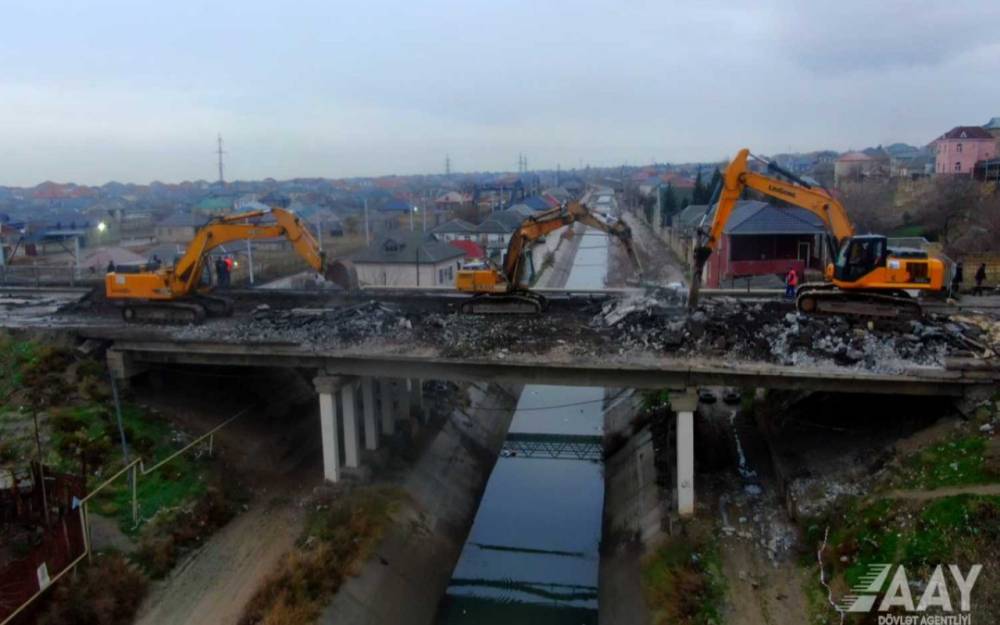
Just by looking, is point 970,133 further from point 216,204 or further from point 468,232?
point 216,204

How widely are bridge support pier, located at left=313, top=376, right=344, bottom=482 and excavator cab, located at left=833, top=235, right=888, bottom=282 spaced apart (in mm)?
14110

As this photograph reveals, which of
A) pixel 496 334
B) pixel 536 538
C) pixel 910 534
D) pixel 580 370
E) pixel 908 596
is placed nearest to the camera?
pixel 908 596

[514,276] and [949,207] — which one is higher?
[949,207]

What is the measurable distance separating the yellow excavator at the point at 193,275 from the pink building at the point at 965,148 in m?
70.3

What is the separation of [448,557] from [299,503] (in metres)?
4.24

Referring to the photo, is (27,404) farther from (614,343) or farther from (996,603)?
(996,603)

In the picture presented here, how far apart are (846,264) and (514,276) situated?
9.77m

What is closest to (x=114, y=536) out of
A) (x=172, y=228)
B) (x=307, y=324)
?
(x=307, y=324)

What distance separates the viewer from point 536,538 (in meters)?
22.8

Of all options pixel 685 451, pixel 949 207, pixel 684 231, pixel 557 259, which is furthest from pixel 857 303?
pixel 557 259

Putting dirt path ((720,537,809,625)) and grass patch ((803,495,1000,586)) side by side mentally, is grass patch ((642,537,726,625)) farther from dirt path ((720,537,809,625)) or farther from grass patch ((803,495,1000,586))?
grass patch ((803,495,1000,586))

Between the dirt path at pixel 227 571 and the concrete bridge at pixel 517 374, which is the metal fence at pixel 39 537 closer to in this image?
the dirt path at pixel 227 571

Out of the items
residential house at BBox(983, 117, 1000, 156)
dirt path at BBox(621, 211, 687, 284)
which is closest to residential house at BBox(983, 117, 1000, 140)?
residential house at BBox(983, 117, 1000, 156)

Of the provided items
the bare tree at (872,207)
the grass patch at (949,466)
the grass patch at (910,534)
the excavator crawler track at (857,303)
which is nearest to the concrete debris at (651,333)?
the excavator crawler track at (857,303)
